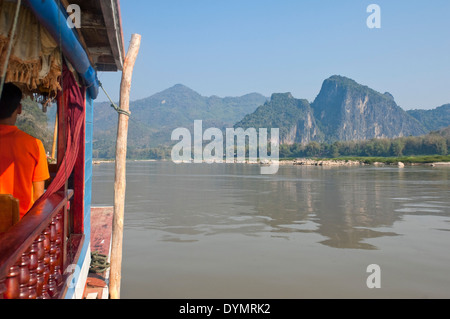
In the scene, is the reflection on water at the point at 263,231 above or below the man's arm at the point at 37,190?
below

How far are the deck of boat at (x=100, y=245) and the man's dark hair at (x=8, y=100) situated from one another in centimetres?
271

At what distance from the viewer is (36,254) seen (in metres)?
2.65

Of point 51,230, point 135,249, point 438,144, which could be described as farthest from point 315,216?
point 438,144

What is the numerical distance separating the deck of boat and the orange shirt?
2.23 meters

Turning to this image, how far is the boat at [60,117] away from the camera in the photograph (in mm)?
2451

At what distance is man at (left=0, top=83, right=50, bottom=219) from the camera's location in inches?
124

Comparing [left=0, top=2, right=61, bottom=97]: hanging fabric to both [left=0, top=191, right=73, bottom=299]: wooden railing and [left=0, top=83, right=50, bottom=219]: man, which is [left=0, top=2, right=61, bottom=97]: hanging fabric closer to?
[left=0, top=83, right=50, bottom=219]: man

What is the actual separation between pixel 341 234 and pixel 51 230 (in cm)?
976

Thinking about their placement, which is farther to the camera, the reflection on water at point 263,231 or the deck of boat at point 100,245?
the reflection on water at point 263,231

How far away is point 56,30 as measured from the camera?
294cm

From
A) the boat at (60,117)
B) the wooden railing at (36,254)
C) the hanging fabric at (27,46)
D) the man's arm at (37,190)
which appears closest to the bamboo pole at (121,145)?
the boat at (60,117)

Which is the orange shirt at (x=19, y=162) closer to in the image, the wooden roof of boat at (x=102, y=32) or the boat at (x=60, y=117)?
the boat at (x=60, y=117)

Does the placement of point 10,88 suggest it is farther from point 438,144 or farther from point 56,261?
point 438,144

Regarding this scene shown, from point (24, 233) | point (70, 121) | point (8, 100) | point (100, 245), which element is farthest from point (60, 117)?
point (100, 245)
